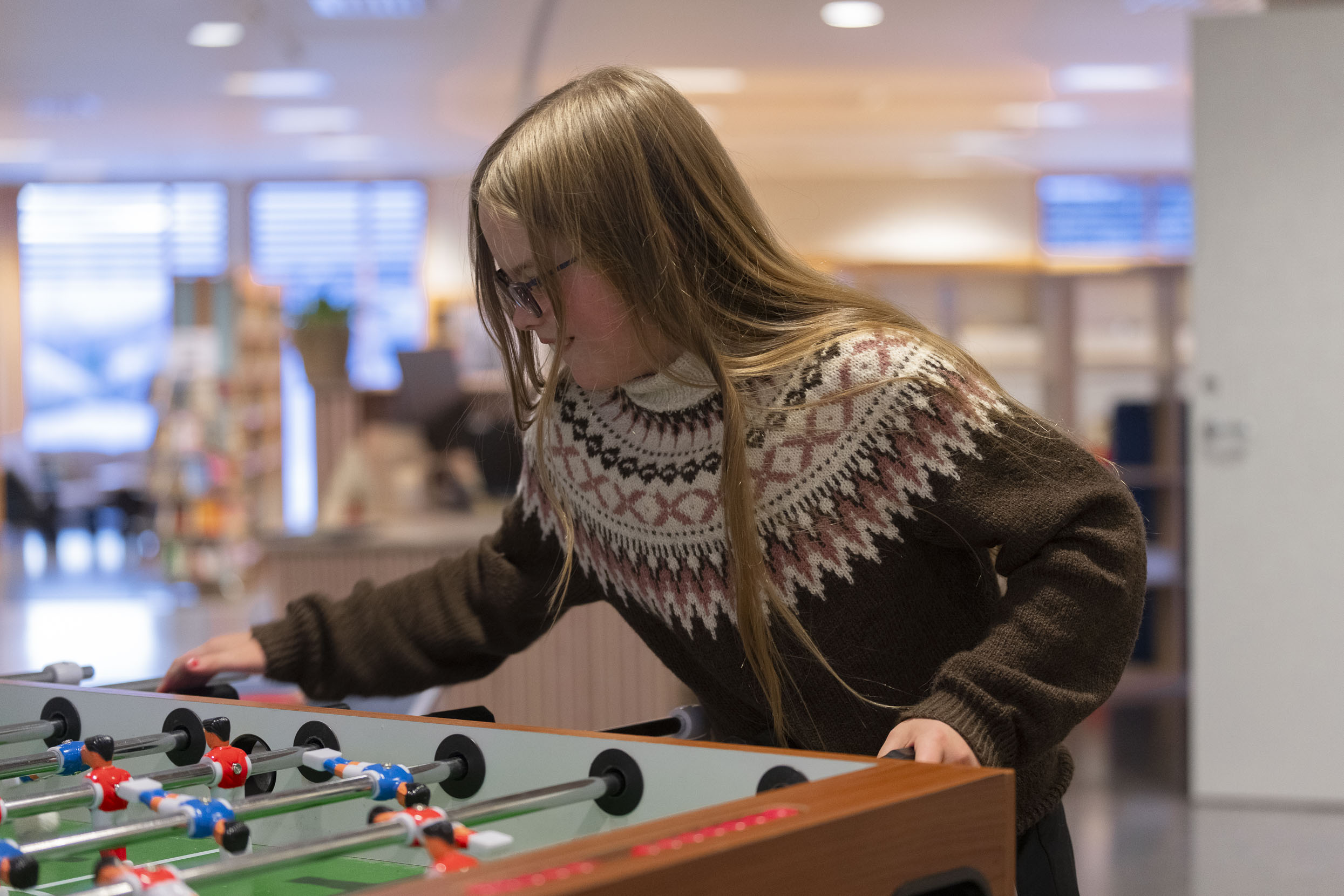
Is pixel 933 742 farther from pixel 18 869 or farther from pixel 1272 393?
pixel 1272 393

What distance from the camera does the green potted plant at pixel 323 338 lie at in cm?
354

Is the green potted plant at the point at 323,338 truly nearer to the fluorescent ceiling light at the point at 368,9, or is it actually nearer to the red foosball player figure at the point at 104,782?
the fluorescent ceiling light at the point at 368,9

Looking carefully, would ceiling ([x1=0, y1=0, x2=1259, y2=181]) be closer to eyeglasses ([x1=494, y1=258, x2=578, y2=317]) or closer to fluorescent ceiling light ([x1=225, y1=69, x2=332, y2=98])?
fluorescent ceiling light ([x1=225, y1=69, x2=332, y2=98])

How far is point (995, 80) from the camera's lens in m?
6.59

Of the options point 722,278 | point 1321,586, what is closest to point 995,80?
point 1321,586

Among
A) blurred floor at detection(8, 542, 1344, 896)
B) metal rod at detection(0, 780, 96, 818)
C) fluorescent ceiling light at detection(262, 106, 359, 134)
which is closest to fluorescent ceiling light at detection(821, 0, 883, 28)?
blurred floor at detection(8, 542, 1344, 896)

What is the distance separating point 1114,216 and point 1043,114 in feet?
6.74

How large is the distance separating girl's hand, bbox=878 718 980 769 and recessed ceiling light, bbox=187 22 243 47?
532 centimetres

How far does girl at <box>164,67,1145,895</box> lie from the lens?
1.01 metres

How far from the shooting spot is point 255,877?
2.61ft

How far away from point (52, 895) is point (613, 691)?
2339 mm

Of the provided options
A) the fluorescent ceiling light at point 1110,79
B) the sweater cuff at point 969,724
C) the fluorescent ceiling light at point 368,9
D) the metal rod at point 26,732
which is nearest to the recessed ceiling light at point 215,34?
the fluorescent ceiling light at point 368,9

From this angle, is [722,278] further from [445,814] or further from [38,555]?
[38,555]

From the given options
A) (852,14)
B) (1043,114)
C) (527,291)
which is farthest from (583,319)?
(1043,114)
